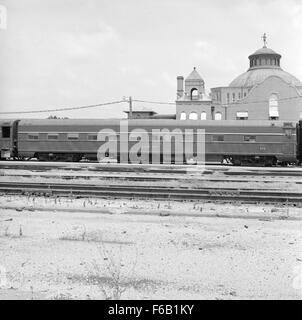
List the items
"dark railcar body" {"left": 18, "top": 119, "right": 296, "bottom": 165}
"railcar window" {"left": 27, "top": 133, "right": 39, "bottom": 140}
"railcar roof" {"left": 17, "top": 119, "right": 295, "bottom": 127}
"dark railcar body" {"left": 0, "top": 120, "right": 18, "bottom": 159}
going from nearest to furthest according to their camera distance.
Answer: "dark railcar body" {"left": 18, "top": 119, "right": 296, "bottom": 165} < "railcar roof" {"left": 17, "top": 119, "right": 295, "bottom": 127} < "railcar window" {"left": 27, "top": 133, "right": 39, "bottom": 140} < "dark railcar body" {"left": 0, "top": 120, "right": 18, "bottom": 159}

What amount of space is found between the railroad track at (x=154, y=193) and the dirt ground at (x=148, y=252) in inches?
41.1

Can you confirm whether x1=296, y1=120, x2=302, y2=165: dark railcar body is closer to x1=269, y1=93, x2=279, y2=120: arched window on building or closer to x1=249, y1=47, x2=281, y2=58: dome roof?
x1=269, y1=93, x2=279, y2=120: arched window on building

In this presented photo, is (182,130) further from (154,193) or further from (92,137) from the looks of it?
(154,193)

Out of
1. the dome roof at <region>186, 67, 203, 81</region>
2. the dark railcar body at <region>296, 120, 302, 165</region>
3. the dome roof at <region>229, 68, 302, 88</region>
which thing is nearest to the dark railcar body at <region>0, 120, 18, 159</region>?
the dark railcar body at <region>296, 120, 302, 165</region>

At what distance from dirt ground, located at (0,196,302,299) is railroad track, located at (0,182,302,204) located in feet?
3.43

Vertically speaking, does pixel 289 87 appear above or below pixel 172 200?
above

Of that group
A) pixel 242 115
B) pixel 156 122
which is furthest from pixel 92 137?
pixel 242 115

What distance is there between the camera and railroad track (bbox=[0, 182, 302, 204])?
12.2 metres

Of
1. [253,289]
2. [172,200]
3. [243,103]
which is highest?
[243,103]

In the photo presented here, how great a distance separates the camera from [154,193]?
41.8 ft

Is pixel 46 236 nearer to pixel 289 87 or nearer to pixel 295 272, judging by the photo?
pixel 295 272
